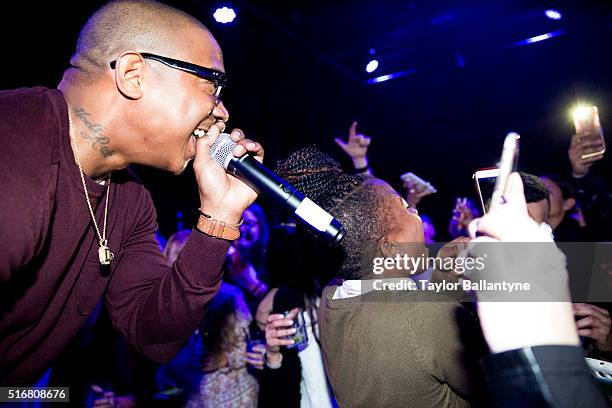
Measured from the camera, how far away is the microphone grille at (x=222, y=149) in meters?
1.54

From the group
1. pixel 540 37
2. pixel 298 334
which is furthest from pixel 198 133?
pixel 540 37

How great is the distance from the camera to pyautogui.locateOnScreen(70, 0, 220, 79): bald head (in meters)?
1.42

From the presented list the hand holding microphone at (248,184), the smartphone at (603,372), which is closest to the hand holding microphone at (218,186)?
the hand holding microphone at (248,184)

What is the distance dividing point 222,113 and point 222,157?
0.22m

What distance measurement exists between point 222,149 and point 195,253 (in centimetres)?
47

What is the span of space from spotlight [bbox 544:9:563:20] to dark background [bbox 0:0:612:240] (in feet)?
0.20

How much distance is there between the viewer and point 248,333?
3000 mm

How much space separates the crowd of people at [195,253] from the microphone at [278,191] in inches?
2.2

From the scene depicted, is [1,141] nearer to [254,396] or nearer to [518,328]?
[518,328]

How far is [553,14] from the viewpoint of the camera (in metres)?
4.34

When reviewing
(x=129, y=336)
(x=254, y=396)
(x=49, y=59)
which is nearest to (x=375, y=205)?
(x=129, y=336)

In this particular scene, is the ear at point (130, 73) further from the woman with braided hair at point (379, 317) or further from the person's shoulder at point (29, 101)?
the woman with braided hair at point (379, 317)

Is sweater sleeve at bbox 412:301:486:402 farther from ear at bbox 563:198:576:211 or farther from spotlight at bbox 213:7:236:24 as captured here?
ear at bbox 563:198:576:211
